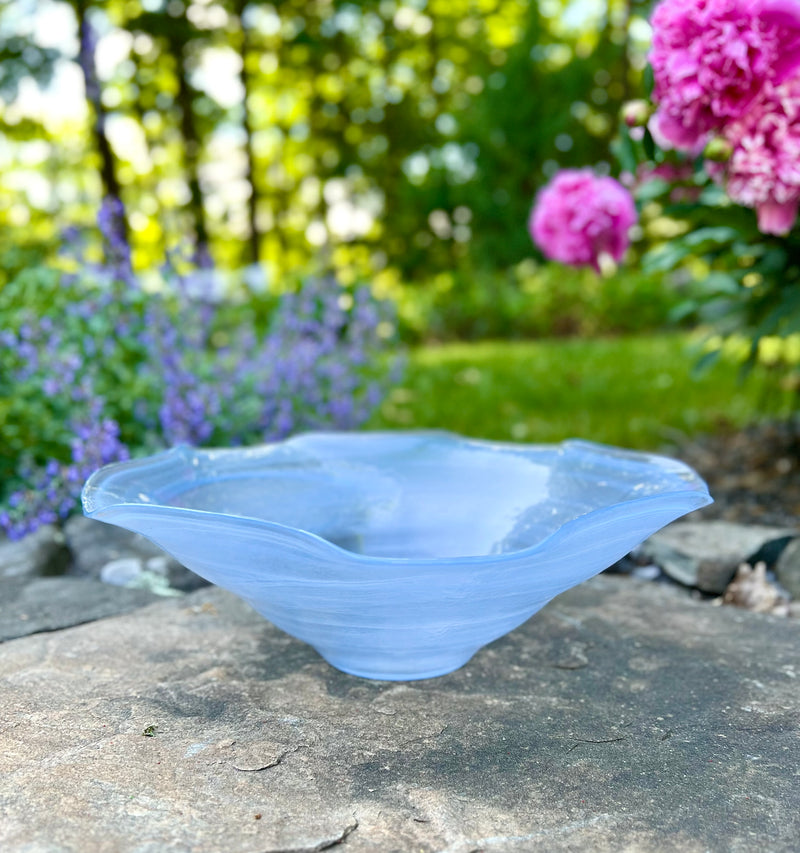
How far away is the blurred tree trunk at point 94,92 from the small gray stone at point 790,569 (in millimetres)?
4353

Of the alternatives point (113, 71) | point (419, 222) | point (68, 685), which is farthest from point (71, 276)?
point (419, 222)

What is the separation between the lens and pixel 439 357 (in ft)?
20.4

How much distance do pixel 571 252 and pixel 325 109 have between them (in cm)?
1202

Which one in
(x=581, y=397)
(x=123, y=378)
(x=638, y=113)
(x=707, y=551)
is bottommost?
(x=581, y=397)

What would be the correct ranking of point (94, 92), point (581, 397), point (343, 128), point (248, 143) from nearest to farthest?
point (581, 397) < point (94, 92) < point (248, 143) < point (343, 128)

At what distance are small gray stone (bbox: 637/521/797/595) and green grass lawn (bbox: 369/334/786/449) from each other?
0.91 meters

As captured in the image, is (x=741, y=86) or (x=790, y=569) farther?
(x=790, y=569)

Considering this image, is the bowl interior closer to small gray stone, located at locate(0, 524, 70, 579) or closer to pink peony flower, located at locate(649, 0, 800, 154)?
small gray stone, located at locate(0, 524, 70, 579)

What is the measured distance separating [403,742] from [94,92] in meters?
4.99

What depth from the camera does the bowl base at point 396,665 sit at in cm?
133

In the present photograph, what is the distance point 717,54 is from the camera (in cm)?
163

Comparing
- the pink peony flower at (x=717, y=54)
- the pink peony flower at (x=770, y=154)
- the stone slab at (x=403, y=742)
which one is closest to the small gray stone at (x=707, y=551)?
the stone slab at (x=403, y=742)

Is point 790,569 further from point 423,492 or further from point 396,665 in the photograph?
point 396,665

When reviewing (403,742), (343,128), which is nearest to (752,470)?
(403,742)
